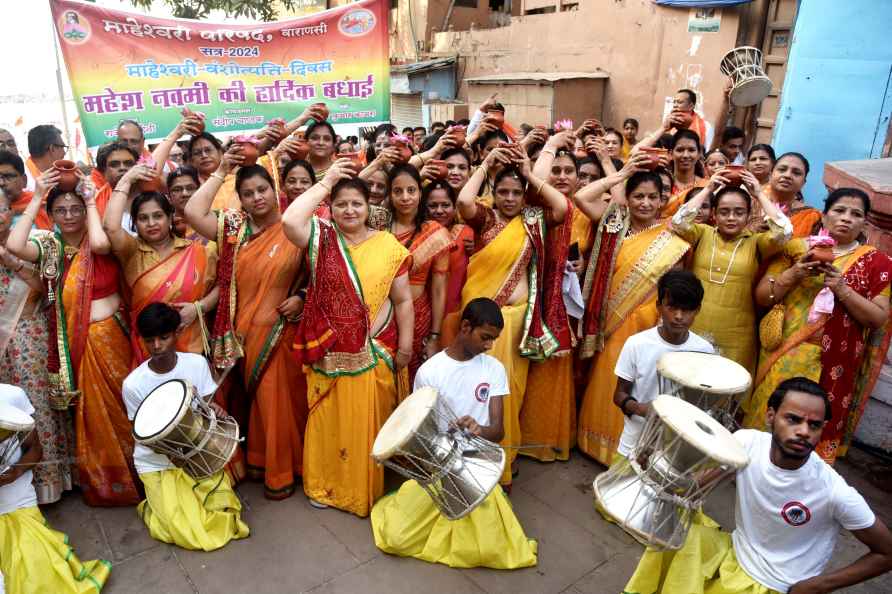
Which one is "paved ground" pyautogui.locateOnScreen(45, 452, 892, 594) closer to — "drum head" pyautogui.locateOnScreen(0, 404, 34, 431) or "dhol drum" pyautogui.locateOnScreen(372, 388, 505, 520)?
"dhol drum" pyautogui.locateOnScreen(372, 388, 505, 520)

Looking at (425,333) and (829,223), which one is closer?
(829,223)

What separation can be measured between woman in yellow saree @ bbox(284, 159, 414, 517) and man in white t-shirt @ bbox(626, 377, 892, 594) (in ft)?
5.71

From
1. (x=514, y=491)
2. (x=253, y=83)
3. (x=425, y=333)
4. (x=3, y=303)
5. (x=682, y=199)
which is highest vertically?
(x=253, y=83)

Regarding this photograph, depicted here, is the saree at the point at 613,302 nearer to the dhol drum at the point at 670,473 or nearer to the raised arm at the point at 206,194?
the dhol drum at the point at 670,473

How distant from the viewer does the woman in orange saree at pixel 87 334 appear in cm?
339

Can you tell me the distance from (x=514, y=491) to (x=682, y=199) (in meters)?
2.36

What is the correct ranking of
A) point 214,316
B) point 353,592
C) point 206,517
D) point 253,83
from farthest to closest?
point 253,83 → point 214,316 → point 206,517 → point 353,592

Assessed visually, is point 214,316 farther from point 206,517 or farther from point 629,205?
point 629,205

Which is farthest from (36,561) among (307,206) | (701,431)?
(701,431)

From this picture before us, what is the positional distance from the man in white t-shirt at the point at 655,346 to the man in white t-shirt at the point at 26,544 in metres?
2.77

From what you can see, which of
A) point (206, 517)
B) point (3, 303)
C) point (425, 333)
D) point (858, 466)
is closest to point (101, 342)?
point (3, 303)

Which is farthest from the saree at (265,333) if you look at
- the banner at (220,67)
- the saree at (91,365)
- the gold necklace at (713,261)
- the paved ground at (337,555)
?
the banner at (220,67)

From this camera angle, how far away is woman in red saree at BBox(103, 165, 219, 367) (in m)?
3.45

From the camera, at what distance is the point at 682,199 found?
4.31 meters
